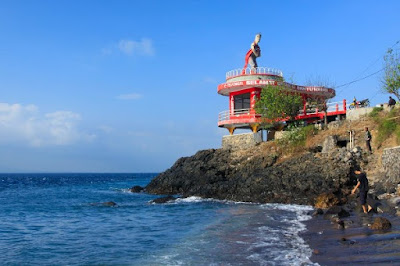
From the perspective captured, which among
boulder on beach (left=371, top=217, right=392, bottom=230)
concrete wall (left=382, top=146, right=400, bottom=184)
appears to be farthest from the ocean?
concrete wall (left=382, top=146, right=400, bottom=184)

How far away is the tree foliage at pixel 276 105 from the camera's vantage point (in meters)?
38.7

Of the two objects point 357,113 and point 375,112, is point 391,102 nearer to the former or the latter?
point 375,112

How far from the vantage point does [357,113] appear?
35219 millimetres

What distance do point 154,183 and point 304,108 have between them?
19.7 m

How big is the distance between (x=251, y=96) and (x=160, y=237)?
28.4 metres

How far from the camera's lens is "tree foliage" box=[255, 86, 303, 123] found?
127 ft

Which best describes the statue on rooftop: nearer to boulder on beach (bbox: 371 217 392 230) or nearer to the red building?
the red building

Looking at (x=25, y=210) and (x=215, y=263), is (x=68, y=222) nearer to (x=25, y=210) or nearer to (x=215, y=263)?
(x=25, y=210)

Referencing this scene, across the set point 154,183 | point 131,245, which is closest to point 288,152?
point 154,183

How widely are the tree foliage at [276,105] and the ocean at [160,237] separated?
14855mm

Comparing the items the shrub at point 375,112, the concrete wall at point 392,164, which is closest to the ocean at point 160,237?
the concrete wall at point 392,164

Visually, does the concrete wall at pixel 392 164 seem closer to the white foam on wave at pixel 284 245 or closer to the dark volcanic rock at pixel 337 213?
the dark volcanic rock at pixel 337 213

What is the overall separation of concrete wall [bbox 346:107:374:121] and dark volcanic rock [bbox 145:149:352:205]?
778 cm

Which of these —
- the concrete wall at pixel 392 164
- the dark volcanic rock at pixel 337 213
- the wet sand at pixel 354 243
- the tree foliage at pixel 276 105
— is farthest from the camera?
the tree foliage at pixel 276 105
